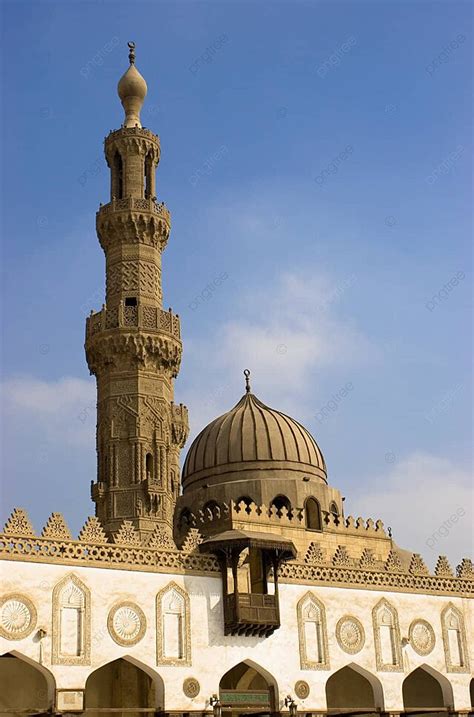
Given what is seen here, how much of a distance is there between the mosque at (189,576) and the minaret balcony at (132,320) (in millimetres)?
75

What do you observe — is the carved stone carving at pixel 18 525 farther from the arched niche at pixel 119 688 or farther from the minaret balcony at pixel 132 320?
the minaret balcony at pixel 132 320

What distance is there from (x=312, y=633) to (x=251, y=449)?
9.57m

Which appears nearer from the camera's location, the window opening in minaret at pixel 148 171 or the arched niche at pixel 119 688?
the arched niche at pixel 119 688

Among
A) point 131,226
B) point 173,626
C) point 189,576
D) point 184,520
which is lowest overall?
point 173,626

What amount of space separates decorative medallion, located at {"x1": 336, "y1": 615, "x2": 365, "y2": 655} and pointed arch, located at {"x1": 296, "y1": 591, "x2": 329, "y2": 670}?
1.77ft

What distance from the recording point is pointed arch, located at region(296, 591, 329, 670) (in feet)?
84.0

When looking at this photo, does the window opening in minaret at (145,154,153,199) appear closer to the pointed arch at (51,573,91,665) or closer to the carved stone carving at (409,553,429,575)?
the carved stone carving at (409,553,429,575)

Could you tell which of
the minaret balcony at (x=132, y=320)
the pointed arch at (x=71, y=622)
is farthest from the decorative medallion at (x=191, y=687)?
the minaret balcony at (x=132, y=320)

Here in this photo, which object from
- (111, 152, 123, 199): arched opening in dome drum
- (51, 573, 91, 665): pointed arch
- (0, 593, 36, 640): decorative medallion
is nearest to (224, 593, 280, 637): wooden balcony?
(51, 573, 91, 665): pointed arch

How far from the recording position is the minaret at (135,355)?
32.0 metres

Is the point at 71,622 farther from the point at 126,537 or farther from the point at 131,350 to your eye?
the point at 131,350

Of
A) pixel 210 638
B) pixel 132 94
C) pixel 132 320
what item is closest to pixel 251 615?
pixel 210 638

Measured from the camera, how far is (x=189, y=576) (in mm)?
24391

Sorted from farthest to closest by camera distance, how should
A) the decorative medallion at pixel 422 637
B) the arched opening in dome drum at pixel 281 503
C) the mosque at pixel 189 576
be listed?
1. the arched opening in dome drum at pixel 281 503
2. the decorative medallion at pixel 422 637
3. the mosque at pixel 189 576
